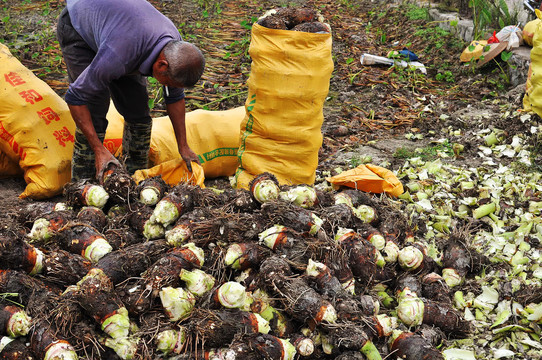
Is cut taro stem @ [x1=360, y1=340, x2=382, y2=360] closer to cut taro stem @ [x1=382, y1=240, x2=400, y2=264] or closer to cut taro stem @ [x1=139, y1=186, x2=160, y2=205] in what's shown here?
cut taro stem @ [x1=382, y1=240, x2=400, y2=264]

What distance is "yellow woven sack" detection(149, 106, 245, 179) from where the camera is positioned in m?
4.02

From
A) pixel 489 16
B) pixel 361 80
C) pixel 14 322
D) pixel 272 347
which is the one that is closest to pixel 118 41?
pixel 14 322

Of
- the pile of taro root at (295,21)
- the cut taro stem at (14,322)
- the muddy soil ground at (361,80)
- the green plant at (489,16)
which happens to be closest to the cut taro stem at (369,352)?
the cut taro stem at (14,322)

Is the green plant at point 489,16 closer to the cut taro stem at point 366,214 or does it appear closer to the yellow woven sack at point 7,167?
the cut taro stem at point 366,214

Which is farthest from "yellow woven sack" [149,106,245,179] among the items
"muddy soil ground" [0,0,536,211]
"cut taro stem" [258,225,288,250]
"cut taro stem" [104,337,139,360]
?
"cut taro stem" [104,337,139,360]

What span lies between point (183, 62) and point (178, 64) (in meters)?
0.03

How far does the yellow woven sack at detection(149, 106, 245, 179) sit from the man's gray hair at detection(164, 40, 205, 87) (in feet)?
3.66

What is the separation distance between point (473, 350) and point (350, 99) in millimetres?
4046

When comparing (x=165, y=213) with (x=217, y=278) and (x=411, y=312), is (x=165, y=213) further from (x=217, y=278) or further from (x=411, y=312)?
(x=411, y=312)

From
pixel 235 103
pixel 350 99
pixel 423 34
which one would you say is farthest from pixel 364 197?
pixel 423 34

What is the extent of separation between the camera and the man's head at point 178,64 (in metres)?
2.90

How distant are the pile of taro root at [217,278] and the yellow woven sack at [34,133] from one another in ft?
2.17

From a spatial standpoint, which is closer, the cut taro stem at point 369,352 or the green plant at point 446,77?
the cut taro stem at point 369,352

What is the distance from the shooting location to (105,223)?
289 cm
